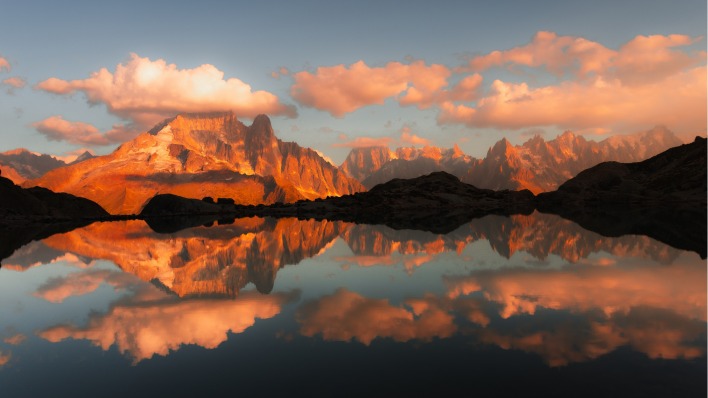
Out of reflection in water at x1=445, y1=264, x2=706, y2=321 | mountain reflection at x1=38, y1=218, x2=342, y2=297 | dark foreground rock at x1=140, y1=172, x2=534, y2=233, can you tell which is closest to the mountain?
dark foreground rock at x1=140, y1=172, x2=534, y2=233

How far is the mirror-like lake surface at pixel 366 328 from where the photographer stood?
1285cm

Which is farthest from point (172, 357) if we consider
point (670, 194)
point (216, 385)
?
point (670, 194)

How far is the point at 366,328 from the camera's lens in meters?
18.0

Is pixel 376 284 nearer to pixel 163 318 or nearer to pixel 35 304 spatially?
pixel 163 318

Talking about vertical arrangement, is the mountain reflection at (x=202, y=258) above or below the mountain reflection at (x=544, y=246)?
below

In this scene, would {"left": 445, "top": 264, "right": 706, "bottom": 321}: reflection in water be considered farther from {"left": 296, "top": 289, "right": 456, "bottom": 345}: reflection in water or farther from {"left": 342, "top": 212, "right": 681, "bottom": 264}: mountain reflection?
{"left": 342, "top": 212, "right": 681, "bottom": 264}: mountain reflection

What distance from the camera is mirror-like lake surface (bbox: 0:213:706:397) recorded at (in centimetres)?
1285

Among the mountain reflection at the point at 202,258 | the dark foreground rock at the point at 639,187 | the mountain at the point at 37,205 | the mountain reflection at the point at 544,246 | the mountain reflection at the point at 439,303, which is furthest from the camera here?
the dark foreground rock at the point at 639,187

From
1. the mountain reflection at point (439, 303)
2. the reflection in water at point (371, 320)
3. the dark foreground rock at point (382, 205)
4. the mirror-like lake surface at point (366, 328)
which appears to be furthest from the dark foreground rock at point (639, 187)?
the reflection in water at point (371, 320)

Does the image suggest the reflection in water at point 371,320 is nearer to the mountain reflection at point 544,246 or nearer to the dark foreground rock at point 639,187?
the mountain reflection at point 544,246

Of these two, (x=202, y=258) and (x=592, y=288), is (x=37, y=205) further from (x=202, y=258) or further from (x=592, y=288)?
(x=592, y=288)

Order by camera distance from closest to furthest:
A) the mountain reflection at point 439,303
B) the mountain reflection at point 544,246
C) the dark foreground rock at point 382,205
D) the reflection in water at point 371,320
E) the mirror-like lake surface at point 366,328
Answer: the mirror-like lake surface at point 366,328 → the mountain reflection at point 439,303 → the reflection in water at point 371,320 → the mountain reflection at point 544,246 → the dark foreground rock at point 382,205

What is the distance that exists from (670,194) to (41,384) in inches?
6777

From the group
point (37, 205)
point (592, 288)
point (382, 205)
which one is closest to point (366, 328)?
point (592, 288)
